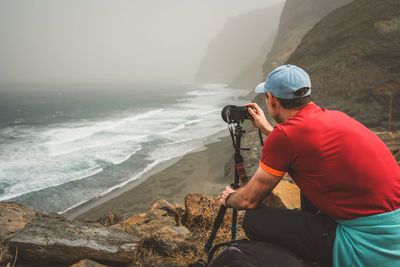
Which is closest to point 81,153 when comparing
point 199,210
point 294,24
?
point 199,210

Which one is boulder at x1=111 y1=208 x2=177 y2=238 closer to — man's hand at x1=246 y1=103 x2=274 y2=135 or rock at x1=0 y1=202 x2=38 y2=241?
rock at x1=0 y1=202 x2=38 y2=241

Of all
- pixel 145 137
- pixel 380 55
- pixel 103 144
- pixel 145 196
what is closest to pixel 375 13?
pixel 380 55

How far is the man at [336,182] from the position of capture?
139cm

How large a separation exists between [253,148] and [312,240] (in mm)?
11478

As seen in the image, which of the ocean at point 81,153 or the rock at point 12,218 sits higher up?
the rock at point 12,218

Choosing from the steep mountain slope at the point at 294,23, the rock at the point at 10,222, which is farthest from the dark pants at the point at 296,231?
the steep mountain slope at the point at 294,23

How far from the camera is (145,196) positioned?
38.4 feet

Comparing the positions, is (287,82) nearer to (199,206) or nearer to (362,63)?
(199,206)

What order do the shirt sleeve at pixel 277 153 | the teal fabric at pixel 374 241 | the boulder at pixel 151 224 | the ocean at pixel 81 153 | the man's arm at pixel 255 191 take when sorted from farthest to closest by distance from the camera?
the ocean at pixel 81 153 → the boulder at pixel 151 224 → the man's arm at pixel 255 191 → the shirt sleeve at pixel 277 153 → the teal fabric at pixel 374 241

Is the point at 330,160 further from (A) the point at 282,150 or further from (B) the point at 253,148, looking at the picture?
(B) the point at 253,148

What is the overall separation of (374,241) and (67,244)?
303cm

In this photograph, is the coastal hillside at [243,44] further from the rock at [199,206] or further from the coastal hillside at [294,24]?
the rock at [199,206]

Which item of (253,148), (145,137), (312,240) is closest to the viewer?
(312,240)

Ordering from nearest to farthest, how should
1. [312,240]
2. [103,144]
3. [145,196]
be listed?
[312,240] < [145,196] < [103,144]
